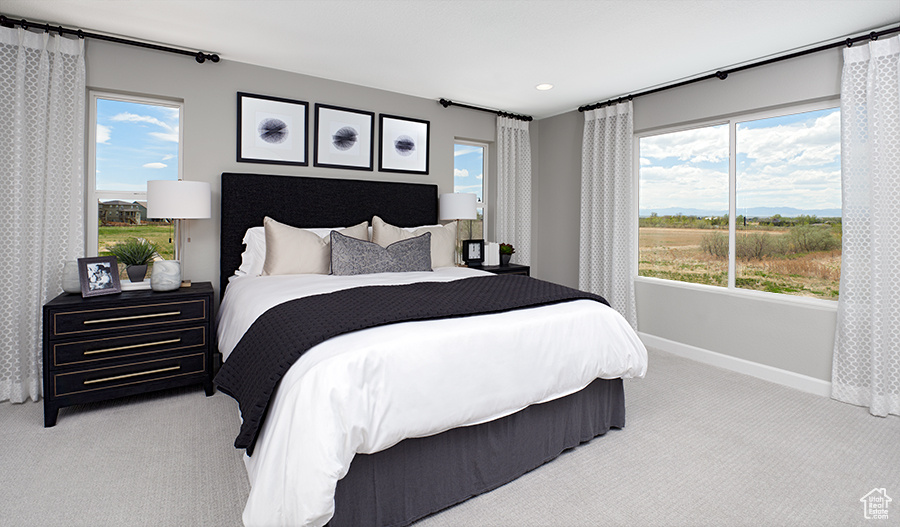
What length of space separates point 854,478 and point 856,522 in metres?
0.42

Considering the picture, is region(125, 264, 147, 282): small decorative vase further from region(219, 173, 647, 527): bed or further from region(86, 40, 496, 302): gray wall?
region(219, 173, 647, 527): bed

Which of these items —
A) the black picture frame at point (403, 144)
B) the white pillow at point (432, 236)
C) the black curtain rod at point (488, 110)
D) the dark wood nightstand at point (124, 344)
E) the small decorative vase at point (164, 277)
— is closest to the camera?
the dark wood nightstand at point (124, 344)

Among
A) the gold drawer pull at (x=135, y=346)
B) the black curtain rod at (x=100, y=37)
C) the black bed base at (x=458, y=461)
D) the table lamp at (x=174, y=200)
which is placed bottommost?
the black bed base at (x=458, y=461)

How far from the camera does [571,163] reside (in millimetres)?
5062

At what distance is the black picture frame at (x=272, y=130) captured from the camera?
143 inches

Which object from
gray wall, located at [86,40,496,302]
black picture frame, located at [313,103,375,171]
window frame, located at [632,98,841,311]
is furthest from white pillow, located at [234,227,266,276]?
window frame, located at [632,98,841,311]

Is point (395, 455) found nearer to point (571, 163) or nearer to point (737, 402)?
point (737, 402)

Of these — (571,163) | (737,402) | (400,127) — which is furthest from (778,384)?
(400,127)

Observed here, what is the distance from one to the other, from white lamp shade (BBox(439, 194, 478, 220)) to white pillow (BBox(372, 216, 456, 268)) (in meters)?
0.22

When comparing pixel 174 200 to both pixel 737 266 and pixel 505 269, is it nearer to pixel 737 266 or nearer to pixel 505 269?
pixel 505 269

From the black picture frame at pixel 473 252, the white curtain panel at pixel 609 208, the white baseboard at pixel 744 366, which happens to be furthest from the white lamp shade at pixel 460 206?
the white baseboard at pixel 744 366

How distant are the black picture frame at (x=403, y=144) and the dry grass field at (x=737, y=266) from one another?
7.85ft

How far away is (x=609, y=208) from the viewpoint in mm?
4590

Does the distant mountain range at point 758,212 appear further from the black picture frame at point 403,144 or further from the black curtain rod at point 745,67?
the black picture frame at point 403,144
